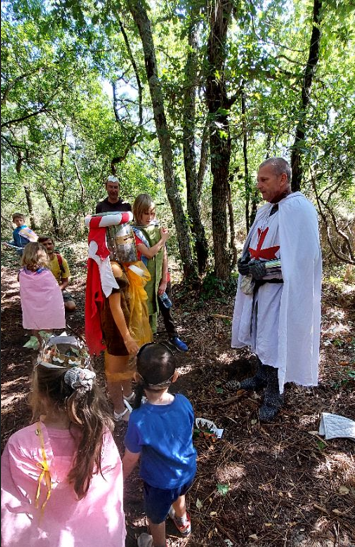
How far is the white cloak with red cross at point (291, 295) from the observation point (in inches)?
104

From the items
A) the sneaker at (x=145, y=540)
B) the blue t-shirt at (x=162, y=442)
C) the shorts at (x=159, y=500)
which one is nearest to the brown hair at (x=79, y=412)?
the blue t-shirt at (x=162, y=442)

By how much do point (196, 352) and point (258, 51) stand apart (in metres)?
3.77

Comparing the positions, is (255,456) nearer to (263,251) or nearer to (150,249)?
(263,251)

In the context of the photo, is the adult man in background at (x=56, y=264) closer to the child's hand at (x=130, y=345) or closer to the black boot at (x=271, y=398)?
the child's hand at (x=130, y=345)

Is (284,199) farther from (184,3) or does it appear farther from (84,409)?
(184,3)

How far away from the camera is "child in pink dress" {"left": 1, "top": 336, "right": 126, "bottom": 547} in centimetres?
137

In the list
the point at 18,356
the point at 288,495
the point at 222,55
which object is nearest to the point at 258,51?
the point at 222,55

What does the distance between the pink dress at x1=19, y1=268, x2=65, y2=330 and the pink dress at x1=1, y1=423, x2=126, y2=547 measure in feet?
8.40

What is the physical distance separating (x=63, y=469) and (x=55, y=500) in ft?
0.47

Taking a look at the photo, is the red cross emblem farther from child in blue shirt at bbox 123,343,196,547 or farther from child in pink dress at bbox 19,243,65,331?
child in pink dress at bbox 19,243,65,331

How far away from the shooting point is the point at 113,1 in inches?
145

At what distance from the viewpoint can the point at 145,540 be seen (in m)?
1.93

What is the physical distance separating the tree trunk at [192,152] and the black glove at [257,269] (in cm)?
246

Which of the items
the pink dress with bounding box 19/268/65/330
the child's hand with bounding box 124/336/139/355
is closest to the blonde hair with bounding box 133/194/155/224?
the pink dress with bounding box 19/268/65/330
